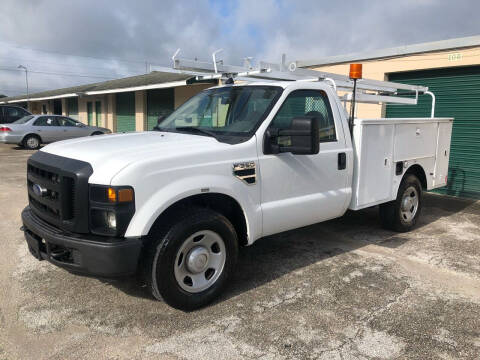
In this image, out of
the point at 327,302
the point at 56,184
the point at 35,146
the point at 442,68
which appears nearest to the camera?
the point at 56,184

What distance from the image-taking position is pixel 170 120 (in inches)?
185

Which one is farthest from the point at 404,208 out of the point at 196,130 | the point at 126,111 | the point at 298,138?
the point at 126,111

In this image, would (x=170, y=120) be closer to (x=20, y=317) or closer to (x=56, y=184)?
(x=56, y=184)

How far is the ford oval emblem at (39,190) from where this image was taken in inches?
133

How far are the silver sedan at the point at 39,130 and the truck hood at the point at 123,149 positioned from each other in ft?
47.0

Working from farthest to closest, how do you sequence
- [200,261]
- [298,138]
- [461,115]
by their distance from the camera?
1. [461,115]
2. [298,138]
3. [200,261]

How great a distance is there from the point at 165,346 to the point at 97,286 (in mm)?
1254

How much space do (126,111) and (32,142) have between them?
268 inches

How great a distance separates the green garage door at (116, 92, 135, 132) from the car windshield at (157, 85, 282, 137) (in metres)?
18.6

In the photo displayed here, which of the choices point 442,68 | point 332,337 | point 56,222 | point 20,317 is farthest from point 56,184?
point 442,68

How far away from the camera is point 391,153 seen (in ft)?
16.9

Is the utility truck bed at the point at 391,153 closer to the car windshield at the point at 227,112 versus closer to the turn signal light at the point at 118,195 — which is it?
the car windshield at the point at 227,112

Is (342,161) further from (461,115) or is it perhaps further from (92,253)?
(461,115)

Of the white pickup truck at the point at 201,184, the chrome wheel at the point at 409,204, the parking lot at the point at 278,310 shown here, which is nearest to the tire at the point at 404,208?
the chrome wheel at the point at 409,204
